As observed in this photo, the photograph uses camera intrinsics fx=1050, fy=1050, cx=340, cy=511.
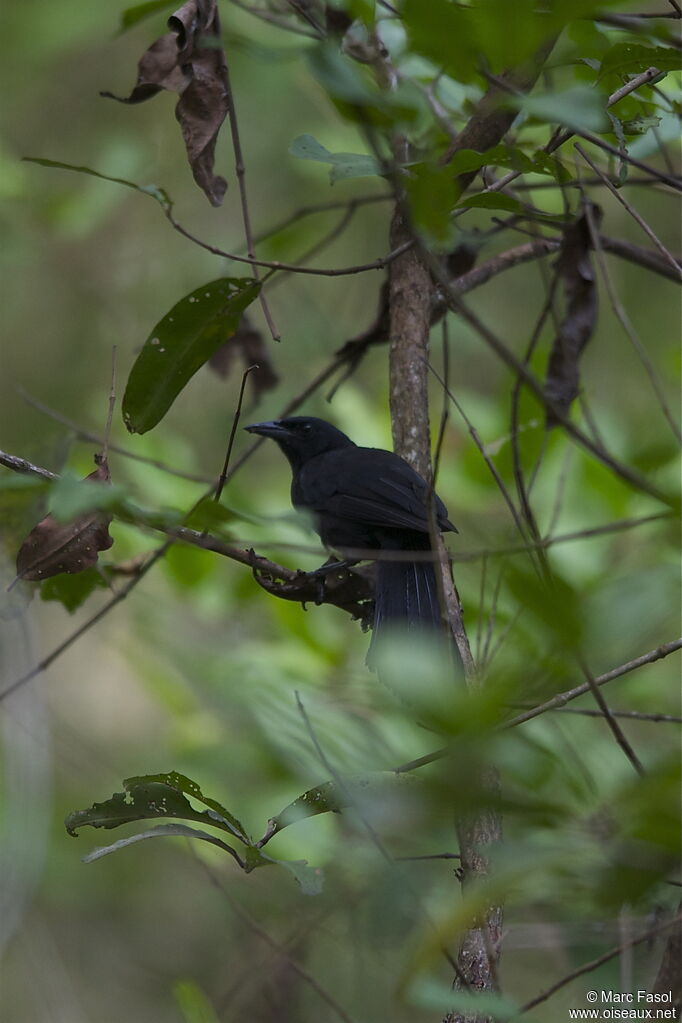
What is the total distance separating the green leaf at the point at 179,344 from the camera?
2449 mm

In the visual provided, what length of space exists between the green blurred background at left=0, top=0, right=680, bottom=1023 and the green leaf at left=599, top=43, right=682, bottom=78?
2.07 feet

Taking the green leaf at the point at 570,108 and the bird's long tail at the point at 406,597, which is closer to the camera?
the green leaf at the point at 570,108

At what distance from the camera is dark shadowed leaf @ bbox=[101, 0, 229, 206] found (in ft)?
7.25

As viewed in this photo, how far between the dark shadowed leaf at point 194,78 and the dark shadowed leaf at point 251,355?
35.8 inches

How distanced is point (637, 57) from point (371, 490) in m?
1.87

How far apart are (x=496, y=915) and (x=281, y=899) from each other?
73cm

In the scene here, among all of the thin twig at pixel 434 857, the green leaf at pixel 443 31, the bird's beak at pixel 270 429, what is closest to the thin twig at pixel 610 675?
the thin twig at pixel 434 857

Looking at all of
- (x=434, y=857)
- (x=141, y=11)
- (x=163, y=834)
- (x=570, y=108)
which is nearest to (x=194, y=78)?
Answer: (x=141, y=11)

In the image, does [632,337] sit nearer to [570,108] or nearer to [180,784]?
[570,108]

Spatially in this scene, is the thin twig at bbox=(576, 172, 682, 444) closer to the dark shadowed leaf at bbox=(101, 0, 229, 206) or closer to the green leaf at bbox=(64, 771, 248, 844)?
the dark shadowed leaf at bbox=(101, 0, 229, 206)

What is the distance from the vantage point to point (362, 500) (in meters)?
3.63

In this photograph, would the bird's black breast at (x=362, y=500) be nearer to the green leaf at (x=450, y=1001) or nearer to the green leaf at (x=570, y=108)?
the green leaf at (x=570, y=108)

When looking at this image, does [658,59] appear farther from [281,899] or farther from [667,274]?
[281,899]

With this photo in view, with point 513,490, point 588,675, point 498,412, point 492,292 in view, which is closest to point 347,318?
point 492,292
